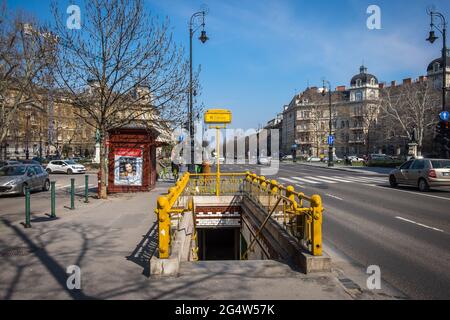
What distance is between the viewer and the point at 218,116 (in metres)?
11.2

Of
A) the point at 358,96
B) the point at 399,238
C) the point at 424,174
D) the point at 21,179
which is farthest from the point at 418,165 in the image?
the point at 358,96

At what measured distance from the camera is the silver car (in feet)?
51.1

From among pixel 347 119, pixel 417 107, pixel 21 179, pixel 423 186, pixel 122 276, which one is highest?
pixel 347 119

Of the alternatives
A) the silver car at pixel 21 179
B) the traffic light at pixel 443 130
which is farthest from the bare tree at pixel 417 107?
the silver car at pixel 21 179

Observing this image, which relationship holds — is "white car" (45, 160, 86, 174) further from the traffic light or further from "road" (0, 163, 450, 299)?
the traffic light

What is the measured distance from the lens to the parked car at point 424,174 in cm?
→ 1616

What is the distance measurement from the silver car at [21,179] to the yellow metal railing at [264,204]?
8.50 m

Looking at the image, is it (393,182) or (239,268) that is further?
(393,182)

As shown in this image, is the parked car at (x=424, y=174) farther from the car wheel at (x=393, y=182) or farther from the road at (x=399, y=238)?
the road at (x=399, y=238)

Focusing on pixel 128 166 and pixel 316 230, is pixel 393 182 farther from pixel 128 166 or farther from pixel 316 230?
pixel 316 230

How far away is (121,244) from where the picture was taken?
691 centimetres

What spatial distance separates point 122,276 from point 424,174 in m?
16.4
